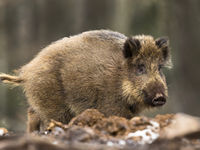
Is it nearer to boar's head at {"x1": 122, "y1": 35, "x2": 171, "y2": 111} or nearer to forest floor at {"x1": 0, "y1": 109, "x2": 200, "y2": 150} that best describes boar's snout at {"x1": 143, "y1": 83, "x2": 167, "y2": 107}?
boar's head at {"x1": 122, "y1": 35, "x2": 171, "y2": 111}

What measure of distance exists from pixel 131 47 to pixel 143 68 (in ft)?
1.25

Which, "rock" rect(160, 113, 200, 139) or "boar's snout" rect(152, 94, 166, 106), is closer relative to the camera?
"rock" rect(160, 113, 200, 139)

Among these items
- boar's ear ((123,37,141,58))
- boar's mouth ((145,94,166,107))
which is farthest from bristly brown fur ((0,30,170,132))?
boar's mouth ((145,94,166,107))

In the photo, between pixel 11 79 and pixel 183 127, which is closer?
pixel 183 127

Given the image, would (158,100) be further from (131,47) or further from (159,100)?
(131,47)

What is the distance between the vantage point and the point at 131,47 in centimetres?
713

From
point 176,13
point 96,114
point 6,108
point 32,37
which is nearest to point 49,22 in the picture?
point 32,37

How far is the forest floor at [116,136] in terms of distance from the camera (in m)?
3.75

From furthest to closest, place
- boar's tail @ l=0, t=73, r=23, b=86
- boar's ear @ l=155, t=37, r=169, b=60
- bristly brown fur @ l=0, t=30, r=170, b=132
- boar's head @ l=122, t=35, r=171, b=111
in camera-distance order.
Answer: boar's tail @ l=0, t=73, r=23, b=86
boar's ear @ l=155, t=37, r=169, b=60
bristly brown fur @ l=0, t=30, r=170, b=132
boar's head @ l=122, t=35, r=171, b=111

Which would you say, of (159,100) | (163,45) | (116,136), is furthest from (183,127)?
(163,45)

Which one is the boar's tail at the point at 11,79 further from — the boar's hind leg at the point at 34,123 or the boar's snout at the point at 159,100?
the boar's snout at the point at 159,100

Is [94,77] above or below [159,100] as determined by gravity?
above

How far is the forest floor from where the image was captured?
3750 mm

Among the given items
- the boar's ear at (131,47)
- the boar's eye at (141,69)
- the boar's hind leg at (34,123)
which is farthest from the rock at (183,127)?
the boar's hind leg at (34,123)
